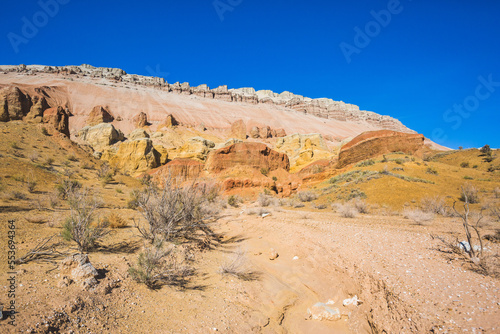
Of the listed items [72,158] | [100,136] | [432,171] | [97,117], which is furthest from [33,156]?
[97,117]

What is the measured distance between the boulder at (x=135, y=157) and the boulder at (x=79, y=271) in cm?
2808

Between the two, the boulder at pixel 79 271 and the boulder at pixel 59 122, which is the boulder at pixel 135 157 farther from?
the boulder at pixel 79 271

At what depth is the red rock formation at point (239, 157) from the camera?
25.1m

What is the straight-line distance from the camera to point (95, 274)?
10.3 feet

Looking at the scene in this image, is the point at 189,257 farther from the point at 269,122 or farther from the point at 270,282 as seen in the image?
the point at 269,122

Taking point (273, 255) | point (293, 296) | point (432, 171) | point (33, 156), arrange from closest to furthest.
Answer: point (293, 296) → point (273, 255) → point (33, 156) → point (432, 171)

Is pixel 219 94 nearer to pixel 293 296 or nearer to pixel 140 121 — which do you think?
pixel 140 121

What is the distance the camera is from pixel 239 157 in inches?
Result: 1016

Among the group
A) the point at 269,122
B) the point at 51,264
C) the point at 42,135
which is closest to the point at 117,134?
the point at 42,135

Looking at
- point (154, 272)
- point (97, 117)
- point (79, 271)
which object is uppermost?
point (97, 117)

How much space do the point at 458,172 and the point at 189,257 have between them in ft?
66.2

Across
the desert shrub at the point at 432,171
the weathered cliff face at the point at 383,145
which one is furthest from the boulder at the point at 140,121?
the desert shrub at the point at 432,171

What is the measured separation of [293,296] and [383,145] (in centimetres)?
2334

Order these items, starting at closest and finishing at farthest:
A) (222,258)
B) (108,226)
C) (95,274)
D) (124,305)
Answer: (124,305)
(95,274)
(222,258)
(108,226)
